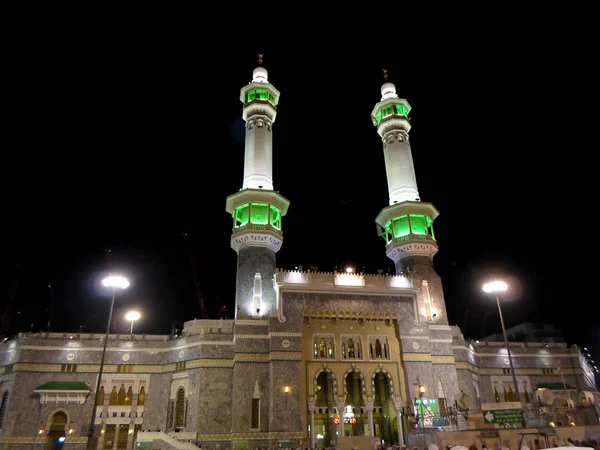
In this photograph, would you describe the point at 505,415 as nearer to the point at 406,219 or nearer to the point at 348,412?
the point at 348,412

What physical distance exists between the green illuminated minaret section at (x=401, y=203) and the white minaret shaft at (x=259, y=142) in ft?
39.5

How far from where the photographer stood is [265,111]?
4762 cm

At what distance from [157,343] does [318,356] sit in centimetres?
1382

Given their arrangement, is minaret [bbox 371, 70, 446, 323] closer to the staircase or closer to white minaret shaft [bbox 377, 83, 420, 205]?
white minaret shaft [bbox 377, 83, 420, 205]

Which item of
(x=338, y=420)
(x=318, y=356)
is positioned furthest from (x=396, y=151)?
Answer: (x=338, y=420)

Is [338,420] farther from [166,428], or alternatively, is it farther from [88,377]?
[88,377]

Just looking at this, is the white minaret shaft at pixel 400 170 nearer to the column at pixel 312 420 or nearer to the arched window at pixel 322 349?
the arched window at pixel 322 349

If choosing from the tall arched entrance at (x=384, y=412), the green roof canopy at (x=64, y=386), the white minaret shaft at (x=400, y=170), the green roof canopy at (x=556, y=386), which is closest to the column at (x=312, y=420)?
the tall arched entrance at (x=384, y=412)

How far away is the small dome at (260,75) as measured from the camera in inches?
2029

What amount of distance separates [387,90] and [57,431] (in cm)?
4637

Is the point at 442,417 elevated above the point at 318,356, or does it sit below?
below

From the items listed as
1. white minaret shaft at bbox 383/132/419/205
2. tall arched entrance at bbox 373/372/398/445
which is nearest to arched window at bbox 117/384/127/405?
tall arched entrance at bbox 373/372/398/445

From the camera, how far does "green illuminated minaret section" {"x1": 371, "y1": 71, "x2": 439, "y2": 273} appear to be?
42.5m

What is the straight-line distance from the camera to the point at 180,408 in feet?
117
